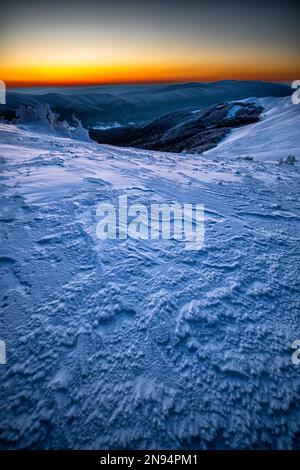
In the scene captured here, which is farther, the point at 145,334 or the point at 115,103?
the point at 115,103

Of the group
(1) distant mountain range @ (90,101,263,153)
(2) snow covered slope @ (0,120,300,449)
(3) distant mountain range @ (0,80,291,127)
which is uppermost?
(3) distant mountain range @ (0,80,291,127)

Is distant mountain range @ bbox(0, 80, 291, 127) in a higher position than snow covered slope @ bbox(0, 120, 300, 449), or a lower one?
higher

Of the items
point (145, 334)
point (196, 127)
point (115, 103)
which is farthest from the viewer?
point (115, 103)

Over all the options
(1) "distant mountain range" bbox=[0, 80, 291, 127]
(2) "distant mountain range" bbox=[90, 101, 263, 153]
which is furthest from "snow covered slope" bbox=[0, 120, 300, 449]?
(1) "distant mountain range" bbox=[0, 80, 291, 127]

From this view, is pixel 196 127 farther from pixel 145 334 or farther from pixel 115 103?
pixel 115 103

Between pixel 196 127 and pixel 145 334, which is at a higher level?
pixel 196 127

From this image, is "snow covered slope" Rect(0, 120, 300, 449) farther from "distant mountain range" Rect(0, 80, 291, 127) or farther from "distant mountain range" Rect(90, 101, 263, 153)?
"distant mountain range" Rect(0, 80, 291, 127)

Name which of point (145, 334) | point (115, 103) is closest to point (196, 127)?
point (145, 334)

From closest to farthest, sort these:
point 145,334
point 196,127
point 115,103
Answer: point 145,334
point 196,127
point 115,103
